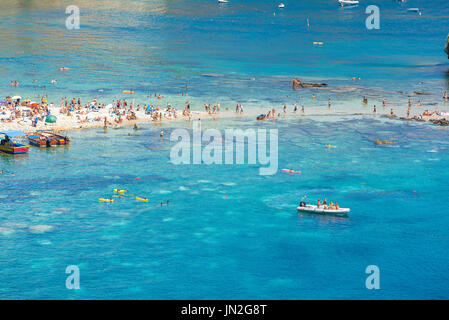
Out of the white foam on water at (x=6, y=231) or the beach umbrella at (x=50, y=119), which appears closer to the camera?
the white foam on water at (x=6, y=231)

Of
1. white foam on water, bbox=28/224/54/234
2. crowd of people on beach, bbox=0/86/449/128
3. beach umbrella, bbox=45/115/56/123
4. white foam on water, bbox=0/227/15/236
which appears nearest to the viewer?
white foam on water, bbox=0/227/15/236

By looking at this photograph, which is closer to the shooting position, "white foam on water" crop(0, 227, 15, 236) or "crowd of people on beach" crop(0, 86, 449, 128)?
"white foam on water" crop(0, 227, 15, 236)

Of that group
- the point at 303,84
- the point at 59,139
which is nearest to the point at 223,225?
the point at 59,139

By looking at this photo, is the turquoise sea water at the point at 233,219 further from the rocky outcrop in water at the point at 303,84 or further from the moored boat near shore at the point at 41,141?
the rocky outcrop in water at the point at 303,84

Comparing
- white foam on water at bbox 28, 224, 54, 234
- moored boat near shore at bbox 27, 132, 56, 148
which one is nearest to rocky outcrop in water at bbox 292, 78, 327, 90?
moored boat near shore at bbox 27, 132, 56, 148

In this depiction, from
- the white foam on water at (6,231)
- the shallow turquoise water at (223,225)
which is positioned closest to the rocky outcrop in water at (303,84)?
the shallow turquoise water at (223,225)

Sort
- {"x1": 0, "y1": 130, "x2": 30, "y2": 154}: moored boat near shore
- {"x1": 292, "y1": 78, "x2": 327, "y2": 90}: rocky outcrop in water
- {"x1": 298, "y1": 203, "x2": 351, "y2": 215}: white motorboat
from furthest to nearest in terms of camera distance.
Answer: {"x1": 292, "y1": 78, "x2": 327, "y2": 90}: rocky outcrop in water < {"x1": 0, "y1": 130, "x2": 30, "y2": 154}: moored boat near shore < {"x1": 298, "y1": 203, "x2": 351, "y2": 215}: white motorboat

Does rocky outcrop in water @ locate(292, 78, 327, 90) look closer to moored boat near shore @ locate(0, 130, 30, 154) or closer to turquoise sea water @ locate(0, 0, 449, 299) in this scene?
turquoise sea water @ locate(0, 0, 449, 299)

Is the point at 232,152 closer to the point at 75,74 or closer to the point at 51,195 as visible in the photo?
the point at 51,195
